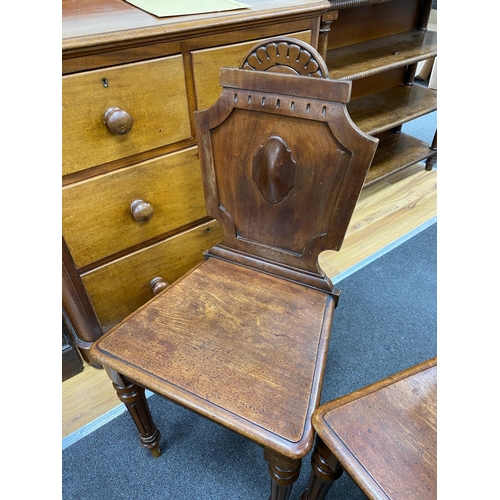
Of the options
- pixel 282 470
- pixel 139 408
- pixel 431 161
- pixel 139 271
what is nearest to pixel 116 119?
pixel 139 271

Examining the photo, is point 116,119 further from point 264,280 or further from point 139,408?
point 139,408

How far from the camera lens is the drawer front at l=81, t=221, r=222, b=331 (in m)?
1.08

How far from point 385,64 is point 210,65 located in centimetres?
93

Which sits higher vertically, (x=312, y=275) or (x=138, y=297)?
(x=312, y=275)

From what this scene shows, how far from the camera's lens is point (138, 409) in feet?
2.98

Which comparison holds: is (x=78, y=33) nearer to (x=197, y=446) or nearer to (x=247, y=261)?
(x=247, y=261)

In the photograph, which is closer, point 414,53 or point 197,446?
point 197,446

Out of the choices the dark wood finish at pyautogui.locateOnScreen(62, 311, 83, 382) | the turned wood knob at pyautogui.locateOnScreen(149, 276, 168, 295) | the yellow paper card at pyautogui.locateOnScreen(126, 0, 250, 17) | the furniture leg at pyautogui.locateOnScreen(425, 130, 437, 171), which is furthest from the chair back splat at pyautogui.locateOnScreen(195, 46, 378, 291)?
the furniture leg at pyautogui.locateOnScreen(425, 130, 437, 171)

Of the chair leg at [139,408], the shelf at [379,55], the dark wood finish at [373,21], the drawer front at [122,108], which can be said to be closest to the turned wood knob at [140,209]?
the drawer front at [122,108]

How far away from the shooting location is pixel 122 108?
86cm

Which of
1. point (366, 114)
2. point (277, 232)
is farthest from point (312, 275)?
point (366, 114)

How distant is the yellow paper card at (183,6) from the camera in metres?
0.87

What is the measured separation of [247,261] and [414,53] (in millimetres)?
1349

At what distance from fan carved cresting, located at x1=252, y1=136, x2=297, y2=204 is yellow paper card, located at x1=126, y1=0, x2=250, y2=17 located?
0.38m
